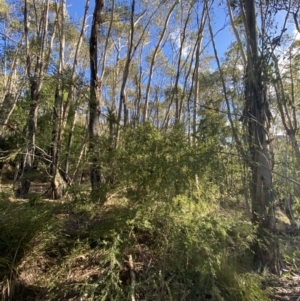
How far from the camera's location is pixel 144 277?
283 cm

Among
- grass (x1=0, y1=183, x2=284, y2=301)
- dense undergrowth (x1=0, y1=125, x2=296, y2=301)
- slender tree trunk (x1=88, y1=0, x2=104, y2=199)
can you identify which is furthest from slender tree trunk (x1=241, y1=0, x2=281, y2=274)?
slender tree trunk (x1=88, y1=0, x2=104, y2=199)

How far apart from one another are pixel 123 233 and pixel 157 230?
1.21 ft

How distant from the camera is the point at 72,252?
284 centimetres

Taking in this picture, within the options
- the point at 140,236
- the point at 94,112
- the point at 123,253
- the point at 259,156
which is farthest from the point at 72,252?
the point at 259,156

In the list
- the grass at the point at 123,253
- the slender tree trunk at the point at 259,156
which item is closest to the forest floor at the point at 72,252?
the grass at the point at 123,253

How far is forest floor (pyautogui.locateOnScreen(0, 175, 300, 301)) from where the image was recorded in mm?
2576

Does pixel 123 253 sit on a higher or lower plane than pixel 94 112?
lower

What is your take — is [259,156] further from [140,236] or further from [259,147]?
[140,236]

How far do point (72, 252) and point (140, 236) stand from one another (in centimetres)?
78

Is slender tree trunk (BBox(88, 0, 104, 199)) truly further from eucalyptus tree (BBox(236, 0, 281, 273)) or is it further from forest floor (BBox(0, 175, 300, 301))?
eucalyptus tree (BBox(236, 0, 281, 273))

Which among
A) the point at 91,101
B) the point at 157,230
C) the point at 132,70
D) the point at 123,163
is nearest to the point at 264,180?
the point at 157,230

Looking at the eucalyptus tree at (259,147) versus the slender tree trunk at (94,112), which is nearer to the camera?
the slender tree trunk at (94,112)

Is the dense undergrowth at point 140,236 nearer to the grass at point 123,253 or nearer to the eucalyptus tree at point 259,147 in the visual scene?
the grass at point 123,253

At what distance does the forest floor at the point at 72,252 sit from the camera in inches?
101
